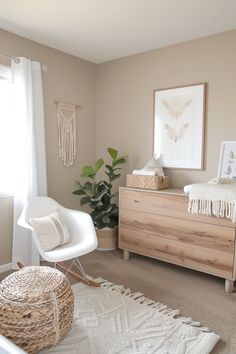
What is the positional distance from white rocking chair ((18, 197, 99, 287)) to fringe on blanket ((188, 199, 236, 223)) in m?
0.96

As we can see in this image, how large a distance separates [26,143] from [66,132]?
0.72m

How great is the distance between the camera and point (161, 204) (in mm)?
2893

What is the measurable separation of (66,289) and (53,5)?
89.7 inches

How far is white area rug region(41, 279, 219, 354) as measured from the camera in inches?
70.4

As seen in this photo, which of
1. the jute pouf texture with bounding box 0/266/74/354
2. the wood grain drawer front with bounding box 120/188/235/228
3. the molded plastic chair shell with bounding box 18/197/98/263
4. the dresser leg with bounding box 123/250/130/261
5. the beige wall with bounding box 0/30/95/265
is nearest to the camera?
the jute pouf texture with bounding box 0/266/74/354

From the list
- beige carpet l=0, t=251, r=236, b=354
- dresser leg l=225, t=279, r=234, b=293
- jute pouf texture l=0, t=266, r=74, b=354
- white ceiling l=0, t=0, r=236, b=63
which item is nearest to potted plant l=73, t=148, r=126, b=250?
beige carpet l=0, t=251, r=236, b=354

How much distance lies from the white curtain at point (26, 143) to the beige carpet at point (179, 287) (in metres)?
0.74

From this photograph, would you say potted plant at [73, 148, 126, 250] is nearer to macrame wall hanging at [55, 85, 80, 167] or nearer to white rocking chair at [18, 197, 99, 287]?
macrame wall hanging at [55, 85, 80, 167]

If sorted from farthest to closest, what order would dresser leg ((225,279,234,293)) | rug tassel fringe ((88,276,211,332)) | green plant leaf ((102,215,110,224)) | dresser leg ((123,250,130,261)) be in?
green plant leaf ((102,215,110,224)) < dresser leg ((123,250,130,261)) < dresser leg ((225,279,234,293)) < rug tassel fringe ((88,276,211,332))

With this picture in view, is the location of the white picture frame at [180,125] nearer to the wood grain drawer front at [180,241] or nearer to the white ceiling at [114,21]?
the white ceiling at [114,21]

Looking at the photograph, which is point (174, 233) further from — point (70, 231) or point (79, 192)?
point (79, 192)

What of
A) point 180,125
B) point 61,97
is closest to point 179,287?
point 180,125

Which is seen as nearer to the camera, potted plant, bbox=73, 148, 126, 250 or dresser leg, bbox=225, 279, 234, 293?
dresser leg, bbox=225, 279, 234, 293

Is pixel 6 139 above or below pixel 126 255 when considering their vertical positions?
above
